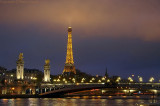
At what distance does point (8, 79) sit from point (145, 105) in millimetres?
84778

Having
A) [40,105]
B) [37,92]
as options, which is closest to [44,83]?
[37,92]

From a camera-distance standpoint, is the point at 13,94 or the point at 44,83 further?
the point at 44,83

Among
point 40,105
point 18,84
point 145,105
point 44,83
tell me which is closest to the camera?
point 145,105

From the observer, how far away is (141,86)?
5546 inches

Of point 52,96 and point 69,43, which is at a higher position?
point 69,43

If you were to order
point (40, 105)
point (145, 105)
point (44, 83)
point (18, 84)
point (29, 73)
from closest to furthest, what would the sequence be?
point (145, 105) → point (40, 105) → point (18, 84) → point (44, 83) → point (29, 73)

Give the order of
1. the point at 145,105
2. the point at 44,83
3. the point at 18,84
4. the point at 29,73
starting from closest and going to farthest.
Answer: the point at 145,105
the point at 18,84
the point at 44,83
the point at 29,73

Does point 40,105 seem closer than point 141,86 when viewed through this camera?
Yes

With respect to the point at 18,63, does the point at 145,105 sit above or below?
below

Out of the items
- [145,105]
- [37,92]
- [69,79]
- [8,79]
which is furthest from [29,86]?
[145,105]

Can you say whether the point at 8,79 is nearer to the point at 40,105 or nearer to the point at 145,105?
the point at 40,105

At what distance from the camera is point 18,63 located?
15775 centimetres

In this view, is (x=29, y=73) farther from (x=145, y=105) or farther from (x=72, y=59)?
(x=145, y=105)

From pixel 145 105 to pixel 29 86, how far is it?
6946 cm
